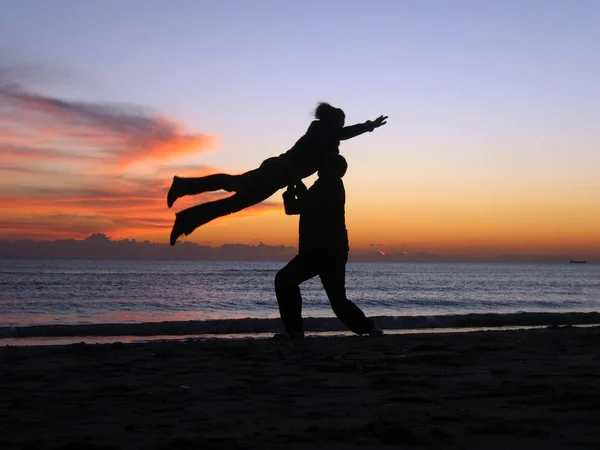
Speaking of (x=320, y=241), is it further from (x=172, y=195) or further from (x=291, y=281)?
(x=172, y=195)

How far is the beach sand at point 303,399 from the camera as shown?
278 cm

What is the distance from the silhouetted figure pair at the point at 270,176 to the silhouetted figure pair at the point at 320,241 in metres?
0.17

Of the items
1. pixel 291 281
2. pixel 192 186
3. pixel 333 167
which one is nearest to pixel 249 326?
pixel 291 281

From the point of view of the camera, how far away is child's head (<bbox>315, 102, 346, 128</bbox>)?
24.6ft

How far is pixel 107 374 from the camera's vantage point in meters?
4.87

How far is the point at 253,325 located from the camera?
13.1 m

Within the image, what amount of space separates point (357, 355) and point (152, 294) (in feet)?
83.2

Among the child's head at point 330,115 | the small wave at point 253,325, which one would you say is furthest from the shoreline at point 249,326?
the child's head at point 330,115

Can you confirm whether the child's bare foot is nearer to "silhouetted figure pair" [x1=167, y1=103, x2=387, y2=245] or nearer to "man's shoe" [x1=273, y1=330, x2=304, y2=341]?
"silhouetted figure pair" [x1=167, y1=103, x2=387, y2=245]

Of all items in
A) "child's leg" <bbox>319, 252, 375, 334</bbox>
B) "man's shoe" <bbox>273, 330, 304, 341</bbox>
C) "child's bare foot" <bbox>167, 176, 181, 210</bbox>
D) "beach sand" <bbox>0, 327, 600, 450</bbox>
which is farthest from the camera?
"man's shoe" <bbox>273, 330, 304, 341</bbox>

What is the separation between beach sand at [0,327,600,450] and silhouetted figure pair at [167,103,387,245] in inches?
56.3

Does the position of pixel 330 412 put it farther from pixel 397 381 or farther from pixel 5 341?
pixel 5 341

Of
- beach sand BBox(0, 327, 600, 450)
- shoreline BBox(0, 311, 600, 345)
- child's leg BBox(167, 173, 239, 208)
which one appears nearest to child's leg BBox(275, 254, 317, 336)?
beach sand BBox(0, 327, 600, 450)

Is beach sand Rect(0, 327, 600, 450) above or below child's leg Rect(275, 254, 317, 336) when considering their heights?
below
